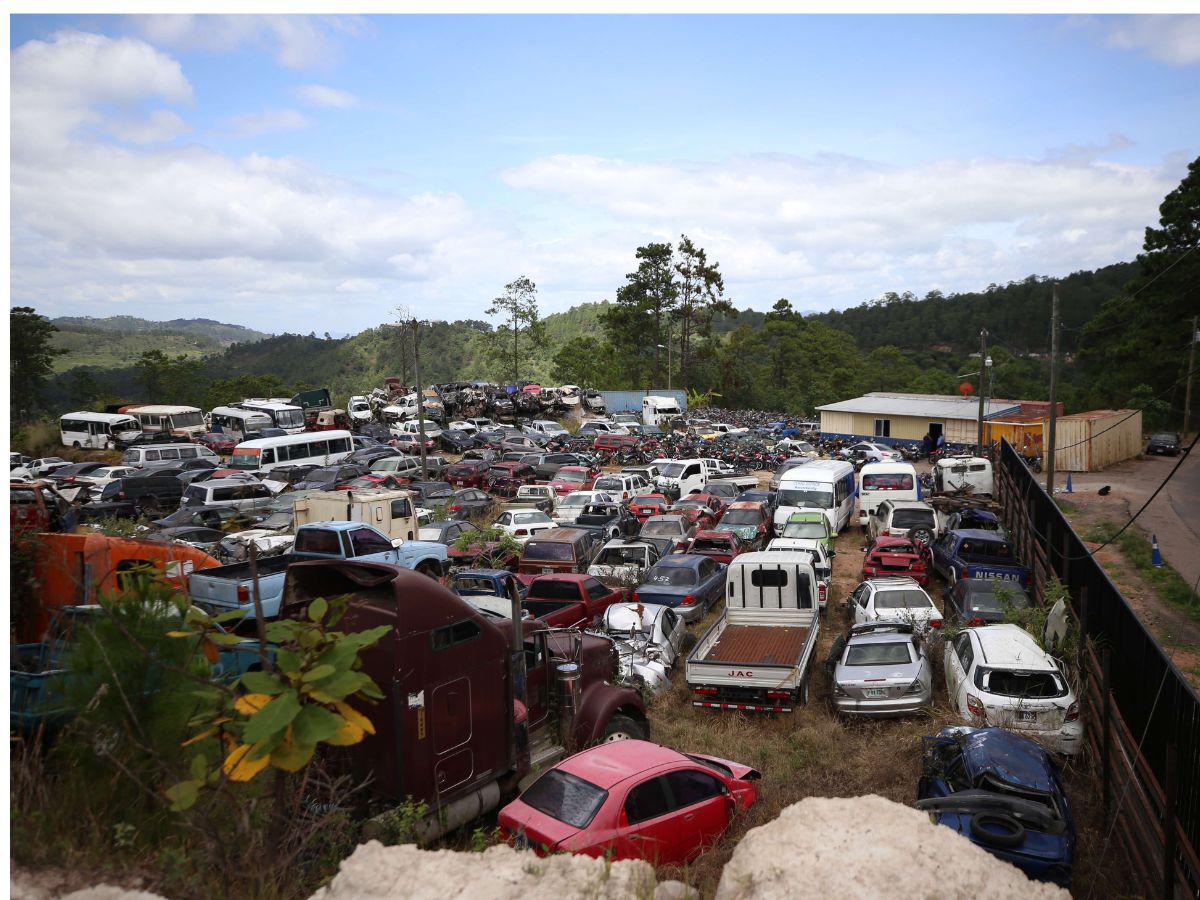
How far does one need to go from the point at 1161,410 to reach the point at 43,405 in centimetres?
8049

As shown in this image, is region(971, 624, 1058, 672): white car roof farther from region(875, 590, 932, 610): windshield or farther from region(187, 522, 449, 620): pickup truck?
region(187, 522, 449, 620): pickup truck

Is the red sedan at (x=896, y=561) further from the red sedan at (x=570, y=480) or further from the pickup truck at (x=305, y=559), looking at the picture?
the red sedan at (x=570, y=480)

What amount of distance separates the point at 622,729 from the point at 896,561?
10.5 metres

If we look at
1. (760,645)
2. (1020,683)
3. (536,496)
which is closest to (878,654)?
(760,645)

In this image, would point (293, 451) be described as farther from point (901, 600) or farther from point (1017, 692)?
point (1017, 692)

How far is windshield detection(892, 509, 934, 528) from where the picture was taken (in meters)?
21.2

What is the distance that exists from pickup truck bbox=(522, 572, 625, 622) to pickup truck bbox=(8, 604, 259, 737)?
6.64 meters

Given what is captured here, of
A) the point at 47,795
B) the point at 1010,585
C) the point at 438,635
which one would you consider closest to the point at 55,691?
the point at 47,795

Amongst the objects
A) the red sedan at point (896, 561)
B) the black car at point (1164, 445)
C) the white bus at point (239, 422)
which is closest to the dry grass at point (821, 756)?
the red sedan at point (896, 561)

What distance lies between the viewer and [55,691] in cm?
547

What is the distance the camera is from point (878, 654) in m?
11.8

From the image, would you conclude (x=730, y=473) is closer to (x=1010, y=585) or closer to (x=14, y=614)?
(x=1010, y=585)

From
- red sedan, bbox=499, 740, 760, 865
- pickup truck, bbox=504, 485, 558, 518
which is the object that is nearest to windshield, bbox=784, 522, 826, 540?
pickup truck, bbox=504, 485, 558, 518

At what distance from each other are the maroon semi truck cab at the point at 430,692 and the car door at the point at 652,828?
1472 mm
